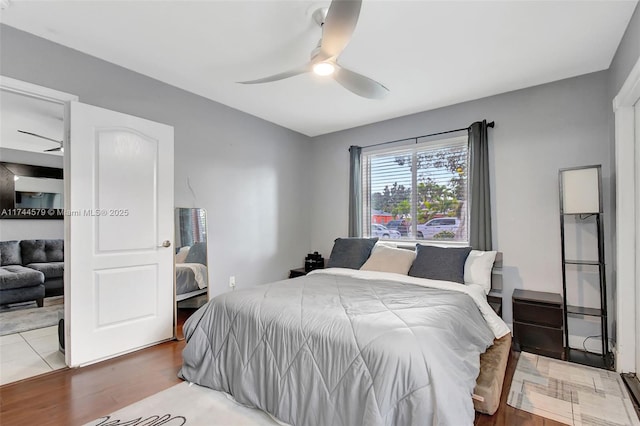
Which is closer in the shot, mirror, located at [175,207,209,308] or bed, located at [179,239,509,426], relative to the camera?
bed, located at [179,239,509,426]

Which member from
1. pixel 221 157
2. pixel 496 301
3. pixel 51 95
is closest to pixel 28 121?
pixel 51 95

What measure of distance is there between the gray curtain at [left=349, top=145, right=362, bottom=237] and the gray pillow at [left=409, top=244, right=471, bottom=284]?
1.29 metres

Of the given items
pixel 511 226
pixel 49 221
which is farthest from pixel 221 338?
pixel 49 221

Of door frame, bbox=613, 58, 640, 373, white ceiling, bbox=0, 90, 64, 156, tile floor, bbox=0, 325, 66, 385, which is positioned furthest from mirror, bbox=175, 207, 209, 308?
door frame, bbox=613, 58, 640, 373

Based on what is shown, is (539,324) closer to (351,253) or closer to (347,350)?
(351,253)

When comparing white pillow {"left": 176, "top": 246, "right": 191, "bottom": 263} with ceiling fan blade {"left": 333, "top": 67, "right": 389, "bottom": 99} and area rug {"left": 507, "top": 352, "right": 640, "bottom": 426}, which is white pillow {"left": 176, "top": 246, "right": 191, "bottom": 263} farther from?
area rug {"left": 507, "top": 352, "right": 640, "bottom": 426}

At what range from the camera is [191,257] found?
11.1ft

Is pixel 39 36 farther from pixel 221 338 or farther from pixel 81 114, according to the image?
pixel 221 338

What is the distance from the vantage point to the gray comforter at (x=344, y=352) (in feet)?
4.65

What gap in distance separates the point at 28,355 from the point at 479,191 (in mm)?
4559

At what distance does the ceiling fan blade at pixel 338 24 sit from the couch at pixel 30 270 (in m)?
4.95

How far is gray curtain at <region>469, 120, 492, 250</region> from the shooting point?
3.35 m

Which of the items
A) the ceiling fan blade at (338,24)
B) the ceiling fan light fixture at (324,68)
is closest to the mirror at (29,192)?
the ceiling fan light fixture at (324,68)

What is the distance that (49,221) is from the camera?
523 cm
